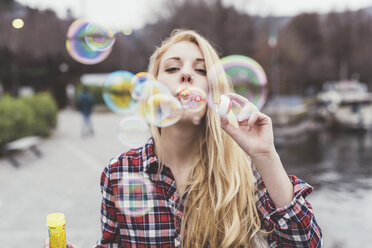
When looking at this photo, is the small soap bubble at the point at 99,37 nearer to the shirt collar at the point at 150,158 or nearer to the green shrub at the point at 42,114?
the shirt collar at the point at 150,158

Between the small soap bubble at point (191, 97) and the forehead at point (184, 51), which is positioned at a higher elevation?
the forehead at point (184, 51)

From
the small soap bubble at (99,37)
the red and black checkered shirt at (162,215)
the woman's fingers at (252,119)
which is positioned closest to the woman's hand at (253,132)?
the woman's fingers at (252,119)

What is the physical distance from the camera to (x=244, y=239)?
1.53 m

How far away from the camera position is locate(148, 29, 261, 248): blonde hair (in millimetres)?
1553

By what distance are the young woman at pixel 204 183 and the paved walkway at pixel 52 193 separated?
3033 millimetres

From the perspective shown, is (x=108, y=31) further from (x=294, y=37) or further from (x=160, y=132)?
(x=294, y=37)

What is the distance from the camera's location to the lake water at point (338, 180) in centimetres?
545

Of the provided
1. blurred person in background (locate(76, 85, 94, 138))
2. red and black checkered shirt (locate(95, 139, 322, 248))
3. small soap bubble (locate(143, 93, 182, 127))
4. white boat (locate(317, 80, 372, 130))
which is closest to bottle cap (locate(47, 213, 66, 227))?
red and black checkered shirt (locate(95, 139, 322, 248))

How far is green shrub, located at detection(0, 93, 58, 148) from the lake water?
23.6ft

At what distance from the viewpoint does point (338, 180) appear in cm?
898

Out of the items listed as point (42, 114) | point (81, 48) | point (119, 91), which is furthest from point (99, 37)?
point (42, 114)

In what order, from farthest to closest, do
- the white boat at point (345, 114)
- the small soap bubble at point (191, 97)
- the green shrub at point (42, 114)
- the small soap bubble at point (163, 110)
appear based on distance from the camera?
the white boat at point (345, 114) → the green shrub at point (42, 114) → the small soap bubble at point (163, 110) → the small soap bubble at point (191, 97)

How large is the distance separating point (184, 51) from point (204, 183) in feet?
1.94

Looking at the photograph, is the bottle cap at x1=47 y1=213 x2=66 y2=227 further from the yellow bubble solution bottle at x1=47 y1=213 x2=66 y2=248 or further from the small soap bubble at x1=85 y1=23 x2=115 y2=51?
the small soap bubble at x1=85 y1=23 x2=115 y2=51
